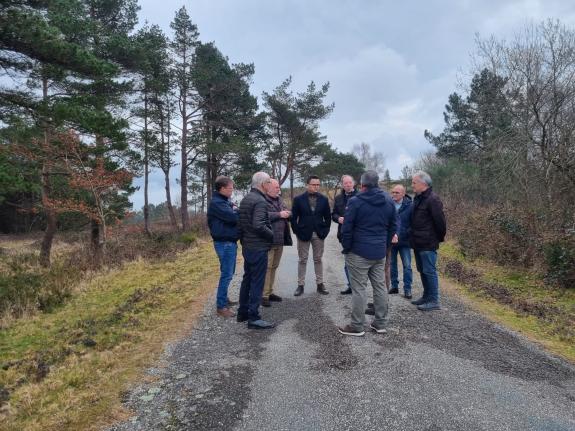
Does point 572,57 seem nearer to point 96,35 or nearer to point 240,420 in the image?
point 240,420

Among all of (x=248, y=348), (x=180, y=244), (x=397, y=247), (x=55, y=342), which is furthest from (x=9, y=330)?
(x=180, y=244)

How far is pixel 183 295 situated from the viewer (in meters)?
6.83

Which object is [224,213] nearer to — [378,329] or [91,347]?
[91,347]

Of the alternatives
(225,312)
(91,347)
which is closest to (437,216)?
(225,312)

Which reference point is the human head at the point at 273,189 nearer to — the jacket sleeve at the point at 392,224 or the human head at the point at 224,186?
the human head at the point at 224,186

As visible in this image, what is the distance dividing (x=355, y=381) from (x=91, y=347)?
3.23m

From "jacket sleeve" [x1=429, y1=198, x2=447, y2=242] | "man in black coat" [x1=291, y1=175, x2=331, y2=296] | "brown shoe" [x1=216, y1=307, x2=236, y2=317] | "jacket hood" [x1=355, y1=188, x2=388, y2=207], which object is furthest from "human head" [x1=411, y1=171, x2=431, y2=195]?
"brown shoe" [x1=216, y1=307, x2=236, y2=317]

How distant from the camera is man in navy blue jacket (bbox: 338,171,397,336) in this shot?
173 inches

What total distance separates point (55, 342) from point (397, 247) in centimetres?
532

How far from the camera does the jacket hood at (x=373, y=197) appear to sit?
14.5ft

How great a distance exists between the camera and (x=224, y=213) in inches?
200

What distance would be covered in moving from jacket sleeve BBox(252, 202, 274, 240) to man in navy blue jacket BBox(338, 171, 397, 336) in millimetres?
962

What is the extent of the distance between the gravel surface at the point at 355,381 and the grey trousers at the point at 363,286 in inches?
8.7

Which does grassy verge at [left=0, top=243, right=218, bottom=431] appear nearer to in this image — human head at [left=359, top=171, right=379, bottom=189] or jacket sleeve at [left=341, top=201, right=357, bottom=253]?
jacket sleeve at [left=341, top=201, right=357, bottom=253]
